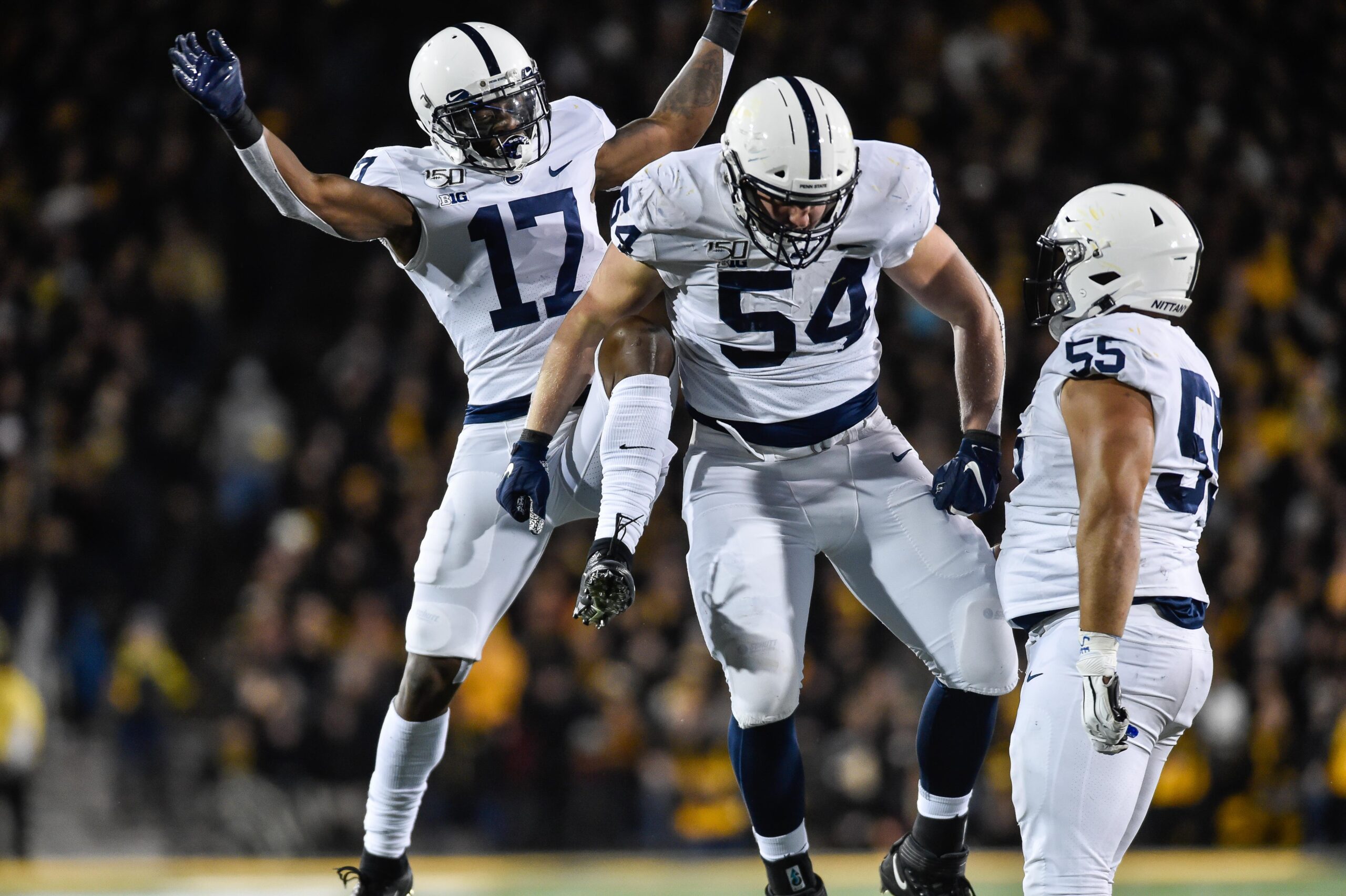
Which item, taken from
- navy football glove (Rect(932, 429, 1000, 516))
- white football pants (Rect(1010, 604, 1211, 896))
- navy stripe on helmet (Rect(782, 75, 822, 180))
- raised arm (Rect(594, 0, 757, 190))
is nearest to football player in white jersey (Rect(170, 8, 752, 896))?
raised arm (Rect(594, 0, 757, 190))

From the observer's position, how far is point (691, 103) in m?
5.04

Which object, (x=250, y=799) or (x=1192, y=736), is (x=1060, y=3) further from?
(x=250, y=799)

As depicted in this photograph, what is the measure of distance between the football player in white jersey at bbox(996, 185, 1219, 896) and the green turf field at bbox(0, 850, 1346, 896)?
325 centimetres

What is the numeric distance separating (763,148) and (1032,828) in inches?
67.3

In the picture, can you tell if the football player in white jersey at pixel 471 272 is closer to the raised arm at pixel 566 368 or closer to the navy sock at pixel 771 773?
the raised arm at pixel 566 368

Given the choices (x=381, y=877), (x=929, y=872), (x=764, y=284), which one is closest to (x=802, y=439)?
(x=764, y=284)

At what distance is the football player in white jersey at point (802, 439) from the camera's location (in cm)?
382

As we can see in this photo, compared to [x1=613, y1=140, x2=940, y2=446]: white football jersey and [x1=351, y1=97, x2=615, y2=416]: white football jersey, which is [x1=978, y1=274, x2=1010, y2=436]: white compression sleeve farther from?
[x1=351, y1=97, x2=615, y2=416]: white football jersey

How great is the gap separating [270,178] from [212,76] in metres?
0.32

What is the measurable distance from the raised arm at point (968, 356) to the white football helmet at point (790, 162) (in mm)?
375

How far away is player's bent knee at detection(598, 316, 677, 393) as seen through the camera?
3.94m

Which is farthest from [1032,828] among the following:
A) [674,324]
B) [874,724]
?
[874,724]

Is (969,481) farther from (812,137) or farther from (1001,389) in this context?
(812,137)

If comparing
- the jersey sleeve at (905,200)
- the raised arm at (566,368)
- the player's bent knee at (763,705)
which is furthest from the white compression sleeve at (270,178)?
the player's bent knee at (763,705)
